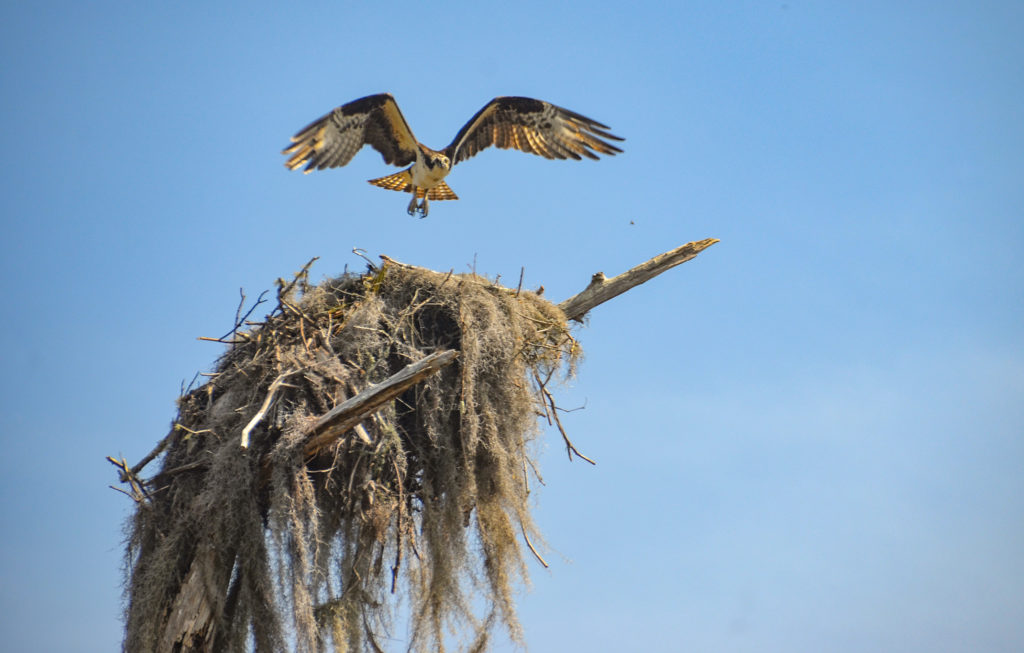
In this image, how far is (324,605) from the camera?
17.0 feet

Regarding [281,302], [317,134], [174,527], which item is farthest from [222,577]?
[317,134]

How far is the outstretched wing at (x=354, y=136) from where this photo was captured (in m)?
6.97

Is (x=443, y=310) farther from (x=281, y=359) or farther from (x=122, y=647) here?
(x=122, y=647)

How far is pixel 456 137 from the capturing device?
798 cm

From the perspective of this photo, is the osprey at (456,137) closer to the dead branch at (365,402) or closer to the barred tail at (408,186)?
the barred tail at (408,186)

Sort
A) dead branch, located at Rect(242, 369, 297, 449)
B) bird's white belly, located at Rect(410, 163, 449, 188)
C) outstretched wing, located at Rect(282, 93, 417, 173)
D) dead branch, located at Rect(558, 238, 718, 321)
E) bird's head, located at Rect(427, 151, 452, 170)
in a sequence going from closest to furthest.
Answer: dead branch, located at Rect(242, 369, 297, 449)
dead branch, located at Rect(558, 238, 718, 321)
outstretched wing, located at Rect(282, 93, 417, 173)
bird's head, located at Rect(427, 151, 452, 170)
bird's white belly, located at Rect(410, 163, 449, 188)

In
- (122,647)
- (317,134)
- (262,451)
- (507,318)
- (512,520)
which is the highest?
(317,134)

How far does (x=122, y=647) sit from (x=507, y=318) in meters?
3.07

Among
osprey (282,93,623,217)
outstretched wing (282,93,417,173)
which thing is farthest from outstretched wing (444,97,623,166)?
outstretched wing (282,93,417,173)

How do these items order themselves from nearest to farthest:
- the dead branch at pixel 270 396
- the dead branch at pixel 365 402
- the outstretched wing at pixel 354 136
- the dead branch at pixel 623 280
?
the dead branch at pixel 365 402, the dead branch at pixel 270 396, the dead branch at pixel 623 280, the outstretched wing at pixel 354 136

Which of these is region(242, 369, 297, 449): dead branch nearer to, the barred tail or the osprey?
the osprey

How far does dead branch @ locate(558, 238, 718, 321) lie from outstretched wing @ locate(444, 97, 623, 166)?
2061mm

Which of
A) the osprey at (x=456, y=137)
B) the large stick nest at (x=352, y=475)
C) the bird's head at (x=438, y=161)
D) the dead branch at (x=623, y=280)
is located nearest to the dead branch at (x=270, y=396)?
the large stick nest at (x=352, y=475)

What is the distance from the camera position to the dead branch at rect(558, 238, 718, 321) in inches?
243
